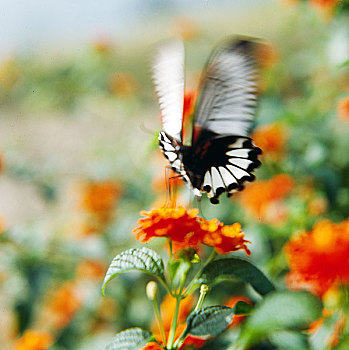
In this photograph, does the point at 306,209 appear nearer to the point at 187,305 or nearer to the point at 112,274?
the point at 187,305

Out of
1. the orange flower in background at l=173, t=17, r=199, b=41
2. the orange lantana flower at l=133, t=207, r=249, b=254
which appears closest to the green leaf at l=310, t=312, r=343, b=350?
the orange lantana flower at l=133, t=207, r=249, b=254

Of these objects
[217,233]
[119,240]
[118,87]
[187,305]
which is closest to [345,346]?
[217,233]

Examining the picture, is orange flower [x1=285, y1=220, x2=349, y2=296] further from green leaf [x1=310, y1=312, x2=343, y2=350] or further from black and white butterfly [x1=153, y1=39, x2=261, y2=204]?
black and white butterfly [x1=153, y1=39, x2=261, y2=204]

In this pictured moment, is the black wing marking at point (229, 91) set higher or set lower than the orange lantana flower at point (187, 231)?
higher

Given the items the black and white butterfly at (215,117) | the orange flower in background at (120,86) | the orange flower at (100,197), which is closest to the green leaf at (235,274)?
the black and white butterfly at (215,117)

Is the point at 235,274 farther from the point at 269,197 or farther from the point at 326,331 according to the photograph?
the point at 269,197

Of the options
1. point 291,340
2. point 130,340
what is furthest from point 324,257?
point 130,340

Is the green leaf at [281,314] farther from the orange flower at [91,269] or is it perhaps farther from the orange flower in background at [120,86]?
the orange flower in background at [120,86]
